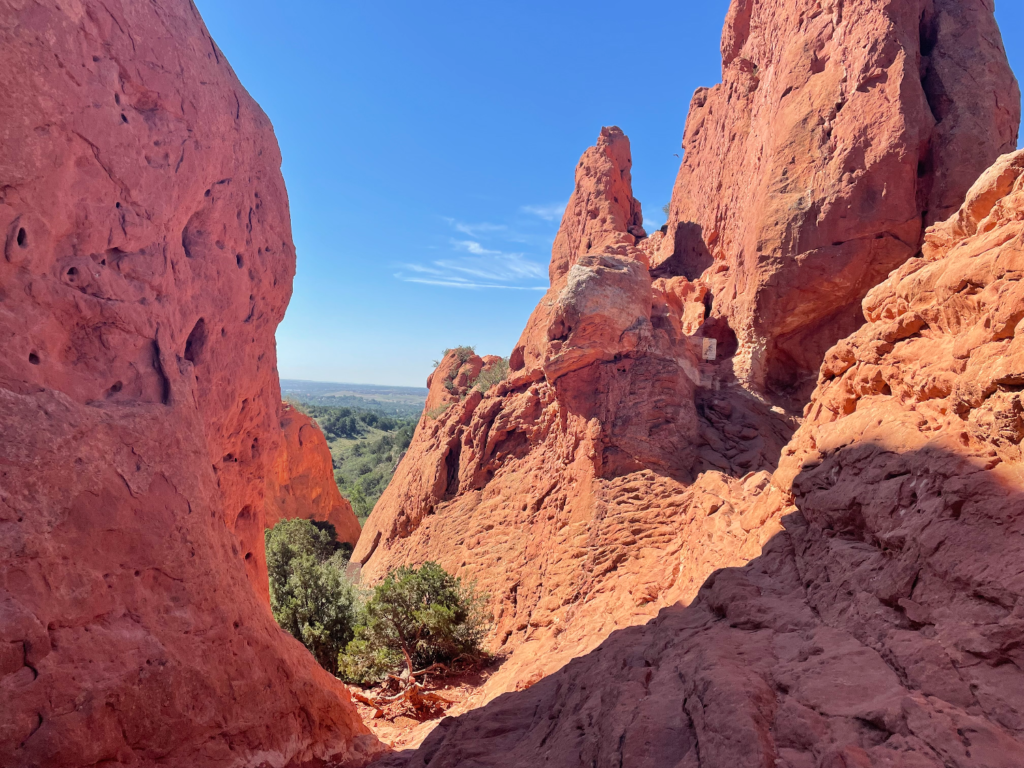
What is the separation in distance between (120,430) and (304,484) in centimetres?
2124

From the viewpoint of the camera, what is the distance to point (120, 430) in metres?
4.62

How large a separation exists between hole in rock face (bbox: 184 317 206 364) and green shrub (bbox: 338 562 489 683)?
22.9 feet

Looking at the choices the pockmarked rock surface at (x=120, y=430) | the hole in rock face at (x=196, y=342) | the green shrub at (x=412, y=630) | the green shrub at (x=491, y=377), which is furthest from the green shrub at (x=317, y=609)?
the green shrub at (x=491, y=377)

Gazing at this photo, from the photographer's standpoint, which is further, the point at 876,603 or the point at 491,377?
the point at 491,377

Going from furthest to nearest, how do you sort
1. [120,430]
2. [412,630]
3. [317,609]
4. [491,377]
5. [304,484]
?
[304,484] → [491,377] → [317,609] → [412,630] → [120,430]

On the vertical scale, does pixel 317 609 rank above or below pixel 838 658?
below

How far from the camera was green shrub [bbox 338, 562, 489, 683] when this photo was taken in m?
11.0

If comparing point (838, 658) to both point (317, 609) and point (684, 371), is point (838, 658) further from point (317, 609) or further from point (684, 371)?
point (317, 609)

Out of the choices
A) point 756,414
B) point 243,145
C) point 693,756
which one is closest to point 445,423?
point 756,414

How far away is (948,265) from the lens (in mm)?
5281

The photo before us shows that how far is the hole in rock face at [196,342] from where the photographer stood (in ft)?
21.8

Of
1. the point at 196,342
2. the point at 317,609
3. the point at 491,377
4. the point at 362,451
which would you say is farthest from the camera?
the point at 362,451

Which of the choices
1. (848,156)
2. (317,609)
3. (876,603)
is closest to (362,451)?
(317,609)

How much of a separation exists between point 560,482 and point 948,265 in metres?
9.68
